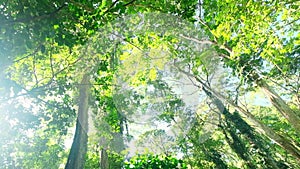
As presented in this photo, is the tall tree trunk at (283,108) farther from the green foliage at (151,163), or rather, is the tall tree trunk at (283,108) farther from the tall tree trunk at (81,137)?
the tall tree trunk at (81,137)

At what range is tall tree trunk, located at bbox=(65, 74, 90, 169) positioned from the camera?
6.43m

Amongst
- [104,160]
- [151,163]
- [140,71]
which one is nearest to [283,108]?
[151,163]

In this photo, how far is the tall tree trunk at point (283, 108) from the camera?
5.66 metres

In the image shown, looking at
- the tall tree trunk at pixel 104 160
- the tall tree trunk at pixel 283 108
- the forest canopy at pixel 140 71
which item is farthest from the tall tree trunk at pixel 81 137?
the tall tree trunk at pixel 283 108

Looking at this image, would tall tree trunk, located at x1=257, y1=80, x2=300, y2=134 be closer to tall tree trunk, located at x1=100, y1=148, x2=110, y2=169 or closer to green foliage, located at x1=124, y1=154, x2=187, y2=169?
green foliage, located at x1=124, y1=154, x2=187, y2=169

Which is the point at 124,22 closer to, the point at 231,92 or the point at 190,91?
the point at 190,91

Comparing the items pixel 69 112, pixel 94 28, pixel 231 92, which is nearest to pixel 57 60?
pixel 69 112

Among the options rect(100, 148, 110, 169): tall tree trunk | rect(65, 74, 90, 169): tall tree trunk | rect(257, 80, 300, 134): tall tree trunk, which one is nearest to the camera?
rect(257, 80, 300, 134): tall tree trunk

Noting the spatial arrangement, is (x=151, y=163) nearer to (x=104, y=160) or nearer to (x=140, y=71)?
(x=140, y=71)

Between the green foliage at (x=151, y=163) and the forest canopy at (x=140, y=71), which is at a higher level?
the forest canopy at (x=140, y=71)

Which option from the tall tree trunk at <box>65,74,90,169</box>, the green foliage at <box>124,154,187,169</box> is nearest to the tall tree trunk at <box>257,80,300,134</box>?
the green foliage at <box>124,154,187,169</box>

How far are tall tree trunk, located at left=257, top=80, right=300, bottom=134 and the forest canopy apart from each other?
0.03 m

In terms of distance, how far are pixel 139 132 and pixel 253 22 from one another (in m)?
4.68

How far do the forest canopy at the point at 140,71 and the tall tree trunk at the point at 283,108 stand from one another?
0.09 feet
